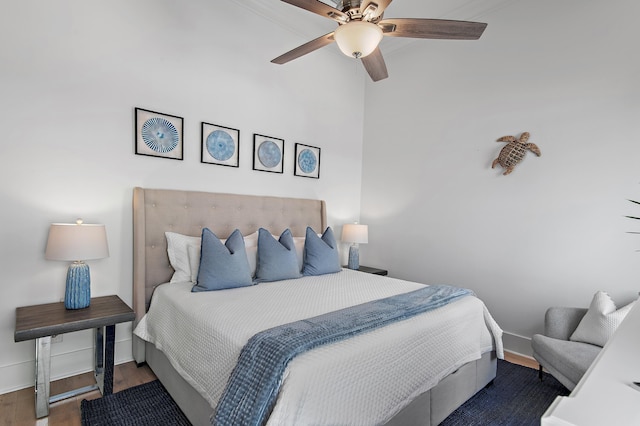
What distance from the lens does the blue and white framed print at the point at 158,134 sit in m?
2.62

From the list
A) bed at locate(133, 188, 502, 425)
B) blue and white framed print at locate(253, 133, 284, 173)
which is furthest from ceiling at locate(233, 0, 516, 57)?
bed at locate(133, 188, 502, 425)

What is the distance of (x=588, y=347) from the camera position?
2131 millimetres

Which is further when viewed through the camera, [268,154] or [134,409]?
[268,154]

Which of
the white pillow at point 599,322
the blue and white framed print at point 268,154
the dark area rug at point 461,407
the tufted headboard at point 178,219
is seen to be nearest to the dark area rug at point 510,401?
the dark area rug at point 461,407

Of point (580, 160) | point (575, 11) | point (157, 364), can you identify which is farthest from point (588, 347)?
point (157, 364)

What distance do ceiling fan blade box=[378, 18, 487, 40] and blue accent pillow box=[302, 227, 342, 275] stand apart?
1.81 metres

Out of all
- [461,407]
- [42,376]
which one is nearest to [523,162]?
[461,407]

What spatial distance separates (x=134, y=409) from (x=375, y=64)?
2.73 meters

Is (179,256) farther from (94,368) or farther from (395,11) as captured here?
(395,11)

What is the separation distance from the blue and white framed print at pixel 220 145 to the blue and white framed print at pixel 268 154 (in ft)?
0.69

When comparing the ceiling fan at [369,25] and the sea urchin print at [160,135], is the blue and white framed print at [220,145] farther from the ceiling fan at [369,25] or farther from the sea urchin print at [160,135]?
the ceiling fan at [369,25]

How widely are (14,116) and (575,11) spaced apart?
420 cm

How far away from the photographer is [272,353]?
134 centimetres

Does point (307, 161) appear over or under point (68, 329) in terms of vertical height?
over
